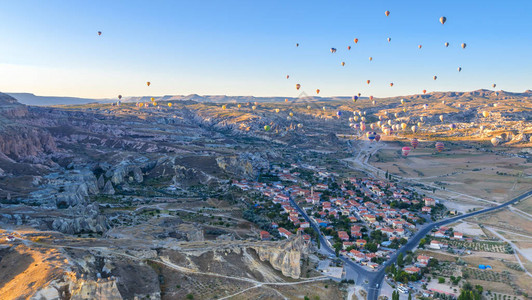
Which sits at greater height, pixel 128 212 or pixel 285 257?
pixel 285 257

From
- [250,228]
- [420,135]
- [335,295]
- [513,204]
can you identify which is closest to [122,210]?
[250,228]

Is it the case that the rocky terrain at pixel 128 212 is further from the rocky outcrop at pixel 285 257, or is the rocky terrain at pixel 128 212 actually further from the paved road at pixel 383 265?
the paved road at pixel 383 265

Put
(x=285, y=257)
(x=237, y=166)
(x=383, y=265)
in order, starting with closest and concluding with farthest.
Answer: (x=285, y=257)
(x=383, y=265)
(x=237, y=166)

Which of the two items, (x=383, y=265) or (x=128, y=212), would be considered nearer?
(x=383, y=265)

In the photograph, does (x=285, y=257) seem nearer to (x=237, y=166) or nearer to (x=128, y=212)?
(x=128, y=212)

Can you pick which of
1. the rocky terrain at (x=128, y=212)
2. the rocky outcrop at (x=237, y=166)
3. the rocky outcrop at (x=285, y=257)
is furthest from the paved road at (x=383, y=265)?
the rocky outcrop at (x=237, y=166)

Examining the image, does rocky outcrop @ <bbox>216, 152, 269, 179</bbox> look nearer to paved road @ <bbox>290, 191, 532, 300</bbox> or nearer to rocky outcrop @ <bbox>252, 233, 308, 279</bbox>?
paved road @ <bbox>290, 191, 532, 300</bbox>

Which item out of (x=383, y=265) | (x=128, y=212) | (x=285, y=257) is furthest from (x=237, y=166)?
(x=285, y=257)

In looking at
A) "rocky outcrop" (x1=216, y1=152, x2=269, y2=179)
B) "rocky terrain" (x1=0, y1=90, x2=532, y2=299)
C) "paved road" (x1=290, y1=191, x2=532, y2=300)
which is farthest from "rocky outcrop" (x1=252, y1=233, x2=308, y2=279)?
"rocky outcrop" (x1=216, y1=152, x2=269, y2=179)

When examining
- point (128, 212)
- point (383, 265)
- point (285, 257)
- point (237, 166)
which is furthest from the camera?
point (237, 166)
